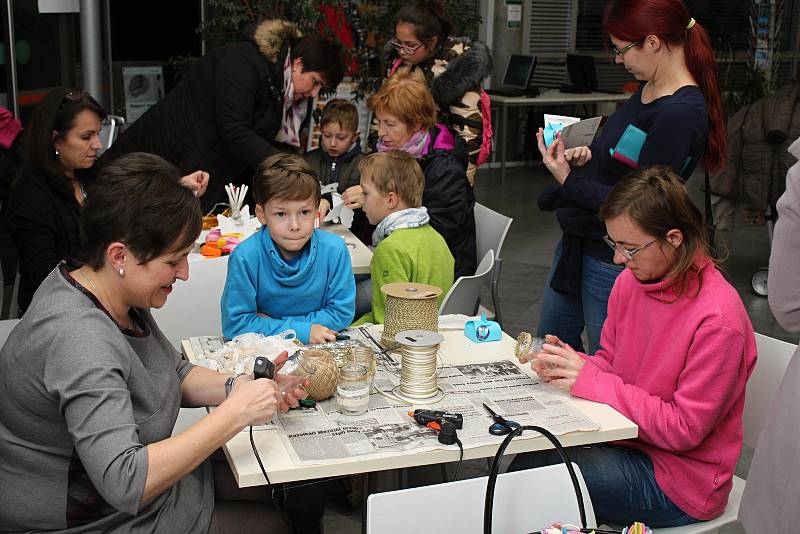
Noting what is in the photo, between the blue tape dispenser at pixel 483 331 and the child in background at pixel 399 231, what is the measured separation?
57 centimetres

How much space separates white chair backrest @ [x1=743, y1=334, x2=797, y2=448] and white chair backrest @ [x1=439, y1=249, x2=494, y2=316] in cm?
113

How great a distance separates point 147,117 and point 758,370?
3.02 metres

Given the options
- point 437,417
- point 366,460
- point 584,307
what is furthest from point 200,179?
point 366,460

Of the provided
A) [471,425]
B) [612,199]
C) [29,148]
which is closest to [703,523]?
[471,425]

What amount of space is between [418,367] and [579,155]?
1.28 metres

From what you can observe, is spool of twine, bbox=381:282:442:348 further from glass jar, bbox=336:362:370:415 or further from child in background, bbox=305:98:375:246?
child in background, bbox=305:98:375:246

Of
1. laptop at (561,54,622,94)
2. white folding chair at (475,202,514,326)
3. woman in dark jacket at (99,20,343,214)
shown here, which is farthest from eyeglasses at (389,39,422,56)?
laptop at (561,54,622,94)

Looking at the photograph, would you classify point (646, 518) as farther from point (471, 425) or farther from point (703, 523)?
point (471, 425)

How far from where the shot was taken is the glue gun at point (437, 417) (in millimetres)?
2125

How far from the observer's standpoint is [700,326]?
2252mm

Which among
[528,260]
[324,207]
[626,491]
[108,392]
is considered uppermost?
[108,392]

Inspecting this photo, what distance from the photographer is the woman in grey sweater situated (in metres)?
1.76

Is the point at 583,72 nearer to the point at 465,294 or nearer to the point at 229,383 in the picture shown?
the point at 465,294

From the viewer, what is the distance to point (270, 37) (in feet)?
13.8
